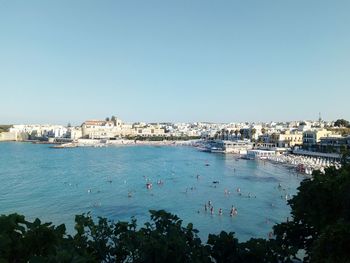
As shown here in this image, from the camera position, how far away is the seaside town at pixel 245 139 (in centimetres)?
5922

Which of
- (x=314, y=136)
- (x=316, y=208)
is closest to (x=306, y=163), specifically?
(x=314, y=136)

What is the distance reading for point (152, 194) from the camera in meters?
31.7

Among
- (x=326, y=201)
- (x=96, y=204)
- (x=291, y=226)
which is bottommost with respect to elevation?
(x=96, y=204)

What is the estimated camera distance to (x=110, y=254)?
770 centimetres

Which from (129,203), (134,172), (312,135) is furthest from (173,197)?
(312,135)

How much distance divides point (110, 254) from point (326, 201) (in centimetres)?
548

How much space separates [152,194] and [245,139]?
6072 centimetres

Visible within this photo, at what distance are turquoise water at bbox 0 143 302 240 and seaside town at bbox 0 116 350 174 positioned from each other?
6.43 metres

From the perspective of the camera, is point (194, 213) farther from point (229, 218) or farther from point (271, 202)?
point (271, 202)

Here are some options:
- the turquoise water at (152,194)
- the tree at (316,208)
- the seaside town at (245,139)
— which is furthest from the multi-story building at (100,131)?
the tree at (316,208)

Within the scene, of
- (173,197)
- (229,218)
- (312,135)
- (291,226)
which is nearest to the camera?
(291,226)

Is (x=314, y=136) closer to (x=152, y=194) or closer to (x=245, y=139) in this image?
(x=245, y=139)

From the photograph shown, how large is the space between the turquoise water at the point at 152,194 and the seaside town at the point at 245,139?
6426mm

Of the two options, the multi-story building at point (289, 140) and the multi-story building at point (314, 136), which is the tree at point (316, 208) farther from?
the multi-story building at point (289, 140)
